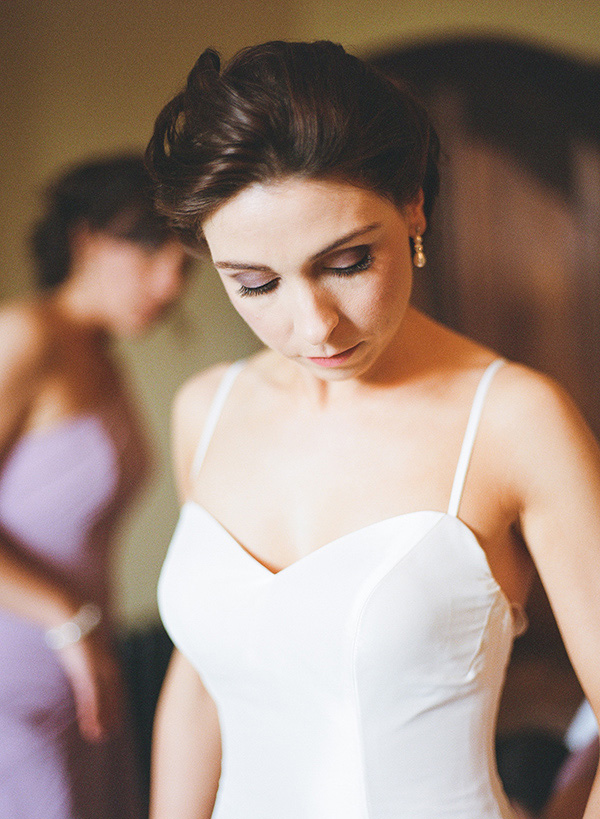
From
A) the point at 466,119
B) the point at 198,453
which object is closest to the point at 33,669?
the point at 198,453

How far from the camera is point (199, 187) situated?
586 millimetres

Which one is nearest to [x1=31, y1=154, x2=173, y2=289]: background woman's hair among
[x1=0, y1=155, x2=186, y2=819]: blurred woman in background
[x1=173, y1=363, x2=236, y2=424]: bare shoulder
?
[x1=0, y1=155, x2=186, y2=819]: blurred woman in background

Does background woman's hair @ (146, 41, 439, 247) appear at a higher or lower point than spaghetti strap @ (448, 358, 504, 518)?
higher

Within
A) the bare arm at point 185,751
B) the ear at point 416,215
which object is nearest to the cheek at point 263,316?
the ear at point 416,215

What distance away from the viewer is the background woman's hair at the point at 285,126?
560 mm

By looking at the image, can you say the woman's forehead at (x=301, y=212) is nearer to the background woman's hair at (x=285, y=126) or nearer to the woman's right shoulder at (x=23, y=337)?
the background woman's hair at (x=285, y=126)

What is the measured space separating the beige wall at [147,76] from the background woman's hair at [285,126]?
922 millimetres

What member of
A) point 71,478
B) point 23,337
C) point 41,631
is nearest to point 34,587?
point 41,631

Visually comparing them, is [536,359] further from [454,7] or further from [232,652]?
[232,652]

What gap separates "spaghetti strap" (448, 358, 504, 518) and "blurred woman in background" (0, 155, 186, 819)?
2.03 ft

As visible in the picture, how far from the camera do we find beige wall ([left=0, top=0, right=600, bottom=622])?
1.42 metres

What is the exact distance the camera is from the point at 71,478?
4.10 feet

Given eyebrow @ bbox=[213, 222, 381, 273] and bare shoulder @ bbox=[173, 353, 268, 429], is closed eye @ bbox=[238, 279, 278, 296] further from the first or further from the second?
bare shoulder @ bbox=[173, 353, 268, 429]

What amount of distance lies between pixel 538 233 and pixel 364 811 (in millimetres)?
1403
